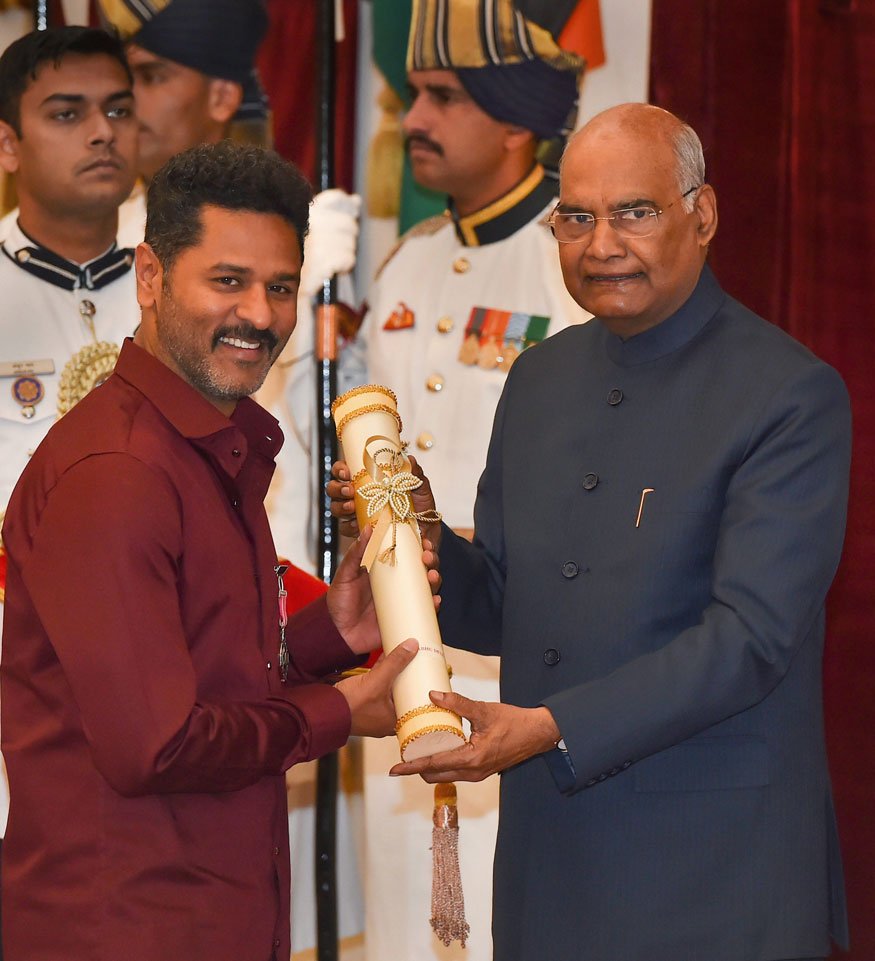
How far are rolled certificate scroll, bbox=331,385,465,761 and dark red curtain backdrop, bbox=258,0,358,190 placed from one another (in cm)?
248

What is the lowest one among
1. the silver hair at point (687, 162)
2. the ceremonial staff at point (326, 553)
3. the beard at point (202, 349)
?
the ceremonial staff at point (326, 553)

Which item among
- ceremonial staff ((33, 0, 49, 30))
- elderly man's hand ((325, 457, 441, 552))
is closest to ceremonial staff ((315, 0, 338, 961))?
ceremonial staff ((33, 0, 49, 30))

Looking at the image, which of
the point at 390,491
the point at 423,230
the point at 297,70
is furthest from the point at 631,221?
the point at 297,70

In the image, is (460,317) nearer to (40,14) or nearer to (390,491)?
(40,14)

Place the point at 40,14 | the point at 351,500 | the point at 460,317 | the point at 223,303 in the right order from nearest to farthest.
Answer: the point at 223,303
the point at 351,500
the point at 460,317
the point at 40,14

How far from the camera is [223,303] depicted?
1.99 metres

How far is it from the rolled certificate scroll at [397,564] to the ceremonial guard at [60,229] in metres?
1.66

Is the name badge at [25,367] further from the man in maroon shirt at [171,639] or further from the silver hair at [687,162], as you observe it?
the silver hair at [687,162]

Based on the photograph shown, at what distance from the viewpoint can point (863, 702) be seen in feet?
11.2

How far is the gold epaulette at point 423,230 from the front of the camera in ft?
13.2

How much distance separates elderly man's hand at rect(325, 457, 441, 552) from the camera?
7.22 ft

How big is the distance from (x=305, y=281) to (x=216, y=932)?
2.45 m

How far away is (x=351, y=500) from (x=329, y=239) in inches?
77.3

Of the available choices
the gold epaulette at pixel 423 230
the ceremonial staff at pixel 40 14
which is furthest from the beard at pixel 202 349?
the ceremonial staff at pixel 40 14
